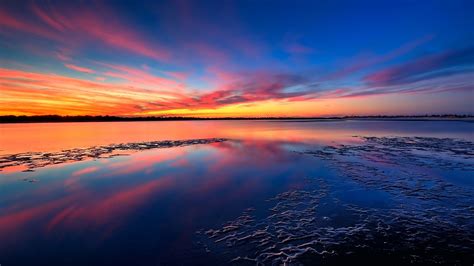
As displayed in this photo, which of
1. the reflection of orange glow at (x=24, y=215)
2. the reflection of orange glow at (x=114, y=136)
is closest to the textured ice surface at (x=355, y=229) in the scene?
the reflection of orange glow at (x=24, y=215)

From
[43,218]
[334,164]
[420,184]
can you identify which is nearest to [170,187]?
[43,218]

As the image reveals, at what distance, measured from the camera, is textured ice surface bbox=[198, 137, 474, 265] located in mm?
4562

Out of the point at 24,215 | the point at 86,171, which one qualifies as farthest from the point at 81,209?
the point at 86,171

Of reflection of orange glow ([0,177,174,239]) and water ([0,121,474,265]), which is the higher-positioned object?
water ([0,121,474,265])

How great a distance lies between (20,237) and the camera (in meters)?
5.65

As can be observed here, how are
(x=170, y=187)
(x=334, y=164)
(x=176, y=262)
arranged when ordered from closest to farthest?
(x=176, y=262) → (x=170, y=187) → (x=334, y=164)

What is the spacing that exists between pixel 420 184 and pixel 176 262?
8.98 m

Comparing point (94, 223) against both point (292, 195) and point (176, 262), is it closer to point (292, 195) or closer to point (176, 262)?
point (176, 262)

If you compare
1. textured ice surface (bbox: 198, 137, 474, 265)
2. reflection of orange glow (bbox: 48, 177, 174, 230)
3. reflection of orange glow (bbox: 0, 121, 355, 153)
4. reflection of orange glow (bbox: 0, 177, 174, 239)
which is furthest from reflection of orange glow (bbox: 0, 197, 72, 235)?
reflection of orange glow (bbox: 0, 121, 355, 153)

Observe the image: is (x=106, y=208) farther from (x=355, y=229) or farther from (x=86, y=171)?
(x=355, y=229)

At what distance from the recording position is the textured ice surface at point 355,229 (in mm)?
4562

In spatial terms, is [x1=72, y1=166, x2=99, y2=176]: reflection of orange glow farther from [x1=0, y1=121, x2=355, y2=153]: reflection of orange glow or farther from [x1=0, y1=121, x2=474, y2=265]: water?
[x1=0, y1=121, x2=355, y2=153]: reflection of orange glow

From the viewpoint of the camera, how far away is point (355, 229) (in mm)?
5586

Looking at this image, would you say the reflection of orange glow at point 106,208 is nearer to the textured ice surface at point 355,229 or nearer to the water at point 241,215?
the water at point 241,215
